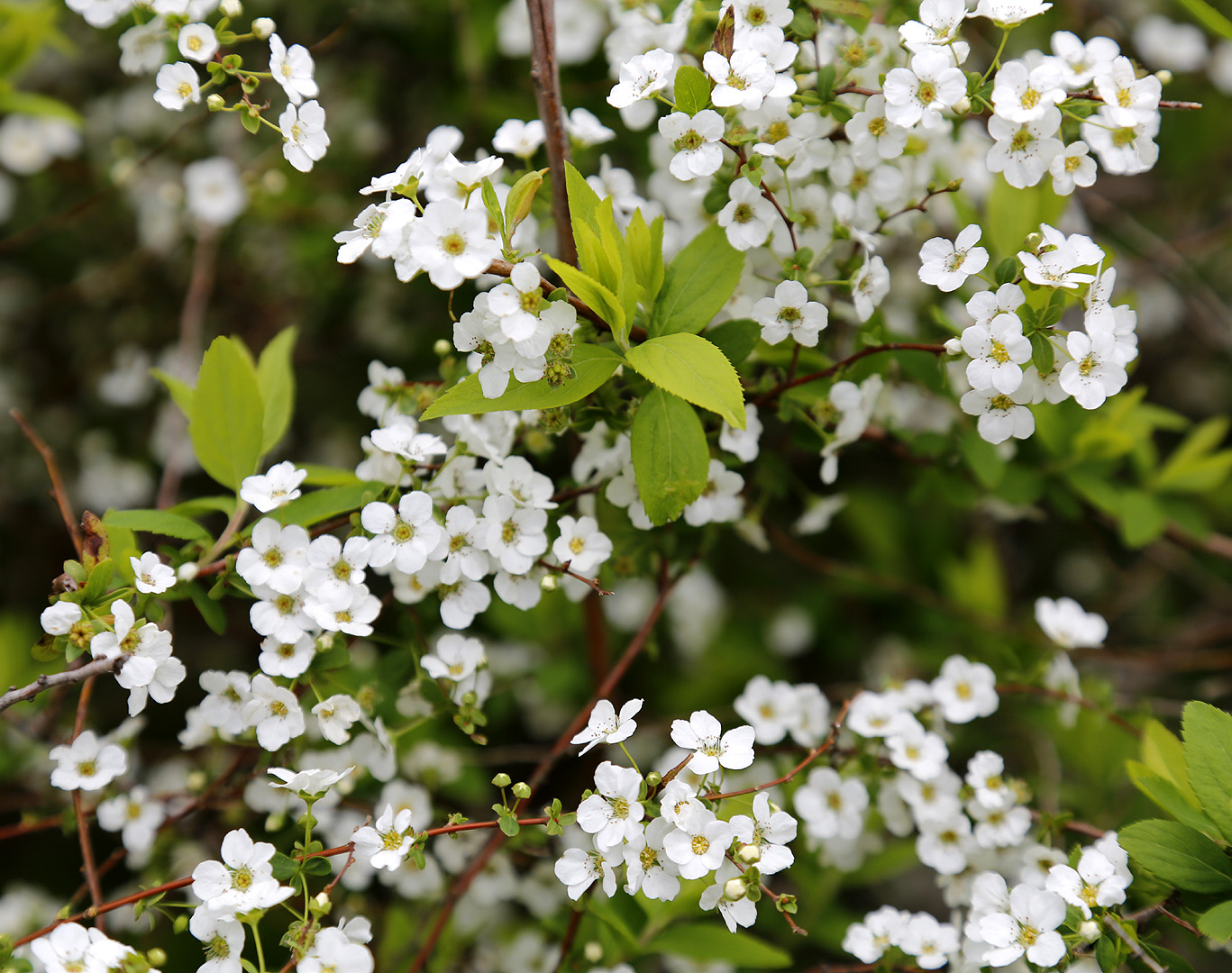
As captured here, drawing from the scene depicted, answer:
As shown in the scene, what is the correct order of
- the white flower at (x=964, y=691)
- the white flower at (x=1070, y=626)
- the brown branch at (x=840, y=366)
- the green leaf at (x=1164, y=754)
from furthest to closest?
the white flower at (x=1070, y=626)
the white flower at (x=964, y=691)
the green leaf at (x=1164, y=754)
the brown branch at (x=840, y=366)

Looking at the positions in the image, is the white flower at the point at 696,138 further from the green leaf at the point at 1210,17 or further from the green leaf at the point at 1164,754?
the green leaf at the point at 1164,754

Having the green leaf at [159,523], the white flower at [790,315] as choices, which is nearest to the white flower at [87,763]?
the green leaf at [159,523]

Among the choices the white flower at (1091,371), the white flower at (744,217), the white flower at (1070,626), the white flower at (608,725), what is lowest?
the white flower at (1070,626)

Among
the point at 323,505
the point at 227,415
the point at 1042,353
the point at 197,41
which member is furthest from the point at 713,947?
the point at 197,41

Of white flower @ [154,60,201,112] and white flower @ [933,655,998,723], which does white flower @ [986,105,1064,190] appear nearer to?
white flower @ [933,655,998,723]

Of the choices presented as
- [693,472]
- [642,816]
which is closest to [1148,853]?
[642,816]

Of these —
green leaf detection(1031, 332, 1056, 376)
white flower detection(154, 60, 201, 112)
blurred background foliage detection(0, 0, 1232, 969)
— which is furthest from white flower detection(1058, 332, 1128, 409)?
white flower detection(154, 60, 201, 112)

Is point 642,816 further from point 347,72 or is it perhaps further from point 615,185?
point 347,72
